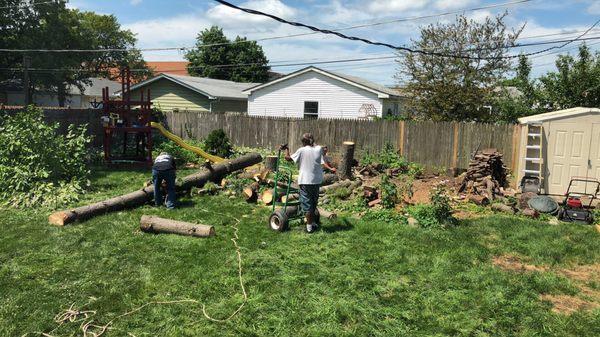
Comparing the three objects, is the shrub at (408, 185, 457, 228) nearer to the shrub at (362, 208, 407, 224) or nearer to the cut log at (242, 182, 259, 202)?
the shrub at (362, 208, 407, 224)

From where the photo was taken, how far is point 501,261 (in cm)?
718

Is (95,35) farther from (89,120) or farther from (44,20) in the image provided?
(89,120)

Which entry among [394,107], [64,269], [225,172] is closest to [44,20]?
[394,107]

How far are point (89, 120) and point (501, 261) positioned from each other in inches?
661

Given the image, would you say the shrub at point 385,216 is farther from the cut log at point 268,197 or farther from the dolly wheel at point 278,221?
the cut log at point 268,197

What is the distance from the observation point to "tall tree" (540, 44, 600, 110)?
16109 mm

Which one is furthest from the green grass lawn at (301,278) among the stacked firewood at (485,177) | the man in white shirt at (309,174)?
the stacked firewood at (485,177)

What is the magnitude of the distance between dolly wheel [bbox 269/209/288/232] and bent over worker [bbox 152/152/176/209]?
2.70 m

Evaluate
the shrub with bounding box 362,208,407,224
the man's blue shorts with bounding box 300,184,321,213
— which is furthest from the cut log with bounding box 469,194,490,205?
the man's blue shorts with bounding box 300,184,321,213

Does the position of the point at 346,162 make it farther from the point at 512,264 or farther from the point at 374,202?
the point at 512,264

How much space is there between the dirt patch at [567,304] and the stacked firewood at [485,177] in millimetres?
5129

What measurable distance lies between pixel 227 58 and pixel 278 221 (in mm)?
44302

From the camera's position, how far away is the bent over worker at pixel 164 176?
9.93 m

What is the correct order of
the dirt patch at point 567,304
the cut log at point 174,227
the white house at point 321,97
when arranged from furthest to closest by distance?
1. the white house at point 321,97
2. the cut log at point 174,227
3. the dirt patch at point 567,304
